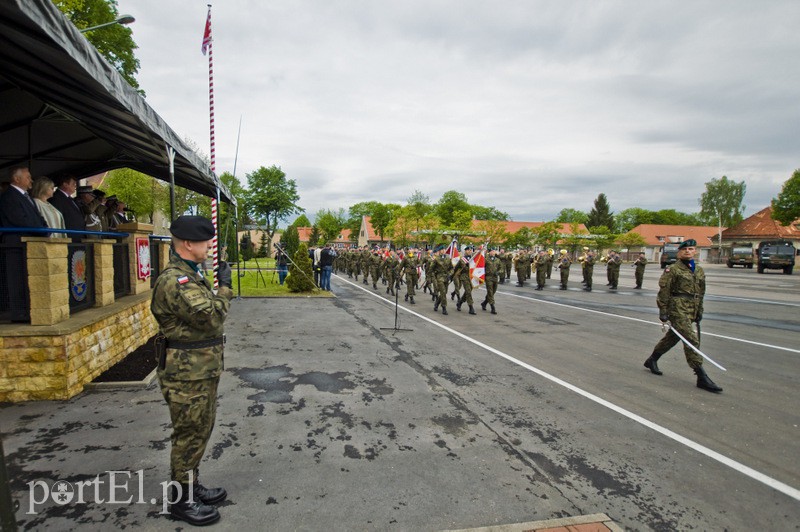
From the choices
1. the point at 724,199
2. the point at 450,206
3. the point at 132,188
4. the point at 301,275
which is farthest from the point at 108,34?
the point at 724,199

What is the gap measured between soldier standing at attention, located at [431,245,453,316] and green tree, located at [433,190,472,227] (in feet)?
264

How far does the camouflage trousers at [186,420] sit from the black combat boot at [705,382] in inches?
249

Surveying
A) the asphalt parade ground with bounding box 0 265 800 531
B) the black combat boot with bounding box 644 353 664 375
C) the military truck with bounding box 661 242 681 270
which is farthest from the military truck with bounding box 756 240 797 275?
the black combat boot with bounding box 644 353 664 375

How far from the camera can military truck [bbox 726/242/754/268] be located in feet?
133

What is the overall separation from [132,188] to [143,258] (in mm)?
27693

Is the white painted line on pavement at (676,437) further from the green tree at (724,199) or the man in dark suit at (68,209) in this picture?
the green tree at (724,199)

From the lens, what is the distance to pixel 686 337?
578 cm

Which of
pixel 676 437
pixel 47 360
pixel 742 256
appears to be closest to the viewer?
pixel 676 437

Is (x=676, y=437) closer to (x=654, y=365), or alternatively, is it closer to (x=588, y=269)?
(x=654, y=365)

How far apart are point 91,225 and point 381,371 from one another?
197 inches

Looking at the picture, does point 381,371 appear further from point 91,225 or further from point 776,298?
point 776,298

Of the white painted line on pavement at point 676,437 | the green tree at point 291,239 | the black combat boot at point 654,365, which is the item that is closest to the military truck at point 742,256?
the green tree at point 291,239

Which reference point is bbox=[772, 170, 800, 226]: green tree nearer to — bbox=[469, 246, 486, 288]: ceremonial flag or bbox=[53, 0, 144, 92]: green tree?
bbox=[469, 246, 486, 288]: ceremonial flag

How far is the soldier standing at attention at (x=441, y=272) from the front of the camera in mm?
12195
